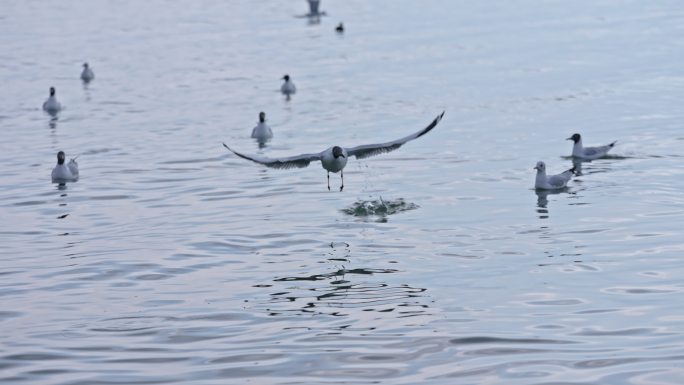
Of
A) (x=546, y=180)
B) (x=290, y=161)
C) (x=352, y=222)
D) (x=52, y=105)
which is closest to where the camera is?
(x=352, y=222)

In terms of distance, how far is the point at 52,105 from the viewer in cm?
4153

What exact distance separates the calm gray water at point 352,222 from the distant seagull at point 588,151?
34 centimetres

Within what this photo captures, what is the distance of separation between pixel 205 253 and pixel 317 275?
2.69 m

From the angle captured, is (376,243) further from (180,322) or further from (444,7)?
(444,7)

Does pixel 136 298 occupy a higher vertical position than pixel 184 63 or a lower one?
lower

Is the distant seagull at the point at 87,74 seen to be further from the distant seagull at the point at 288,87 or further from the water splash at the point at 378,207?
the water splash at the point at 378,207

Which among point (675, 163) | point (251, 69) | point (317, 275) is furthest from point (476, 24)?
→ point (317, 275)

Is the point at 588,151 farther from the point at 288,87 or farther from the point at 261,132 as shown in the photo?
Result: the point at 288,87

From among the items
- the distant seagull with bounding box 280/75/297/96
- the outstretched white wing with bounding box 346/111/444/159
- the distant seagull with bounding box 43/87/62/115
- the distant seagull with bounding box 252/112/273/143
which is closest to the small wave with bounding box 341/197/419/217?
the outstretched white wing with bounding box 346/111/444/159

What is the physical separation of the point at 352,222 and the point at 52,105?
19.0m

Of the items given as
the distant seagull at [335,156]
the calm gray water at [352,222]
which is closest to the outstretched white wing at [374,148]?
the distant seagull at [335,156]

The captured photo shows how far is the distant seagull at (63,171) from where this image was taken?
99.7 ft

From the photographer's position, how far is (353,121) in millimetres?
38125

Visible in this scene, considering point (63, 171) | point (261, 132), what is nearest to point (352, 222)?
point (63, 171)
